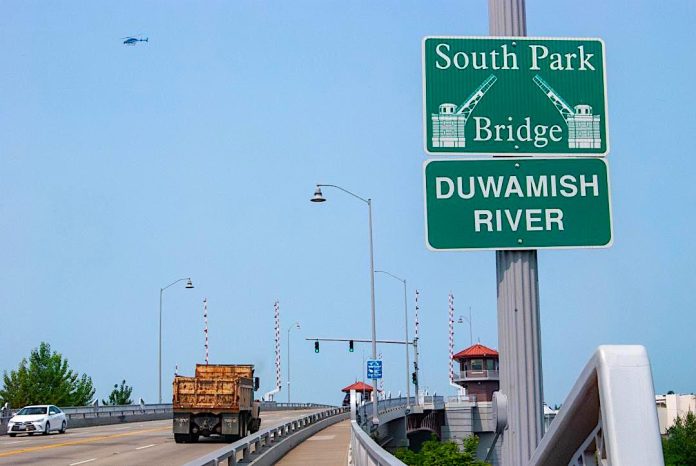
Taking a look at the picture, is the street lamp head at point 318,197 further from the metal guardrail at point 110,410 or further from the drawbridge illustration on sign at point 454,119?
the drawbridge illustration on sign at point 454,119

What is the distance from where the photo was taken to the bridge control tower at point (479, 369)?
120m

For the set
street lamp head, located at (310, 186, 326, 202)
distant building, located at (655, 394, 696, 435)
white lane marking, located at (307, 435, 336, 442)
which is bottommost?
distant building, located at (655, 394, 696, 435)

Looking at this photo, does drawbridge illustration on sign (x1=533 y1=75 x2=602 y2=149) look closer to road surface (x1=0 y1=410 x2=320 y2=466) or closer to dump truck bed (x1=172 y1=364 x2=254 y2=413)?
road surface (x1=0 y1=410 x2=320 y2=466)

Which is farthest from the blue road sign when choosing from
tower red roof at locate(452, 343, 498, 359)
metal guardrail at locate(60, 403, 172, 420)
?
tower red roof at locate(452, 343, 498, 359)

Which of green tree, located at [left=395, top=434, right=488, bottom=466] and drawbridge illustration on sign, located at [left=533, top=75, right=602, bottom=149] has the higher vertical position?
drawbridge illustration on sign, located at [left=533, top=75, right=602, bottom=149]

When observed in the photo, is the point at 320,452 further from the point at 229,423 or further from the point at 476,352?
the point at 476,352

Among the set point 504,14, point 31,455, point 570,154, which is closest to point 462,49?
point 504,14

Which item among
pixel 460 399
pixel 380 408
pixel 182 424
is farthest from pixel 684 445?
pixel 182 424

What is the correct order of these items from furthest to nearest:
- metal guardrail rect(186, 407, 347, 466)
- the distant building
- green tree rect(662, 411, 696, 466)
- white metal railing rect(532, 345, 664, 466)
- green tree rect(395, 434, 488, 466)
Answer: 1. the distant building
2. green tree rect(662, 411, 696, 466)
3. green tree rect(395, 434, 488, 466)
4. metal guardrail rect(186, 407, 347, 466)
5. white metal railing rect(532, 345, 664, 466)

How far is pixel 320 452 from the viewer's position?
116 ft

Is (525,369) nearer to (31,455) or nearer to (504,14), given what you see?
(504,14)

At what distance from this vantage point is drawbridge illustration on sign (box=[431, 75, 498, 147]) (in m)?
7.66

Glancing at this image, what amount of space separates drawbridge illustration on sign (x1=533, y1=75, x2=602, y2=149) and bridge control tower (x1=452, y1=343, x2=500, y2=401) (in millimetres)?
111878

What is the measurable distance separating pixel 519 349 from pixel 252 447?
22292 mm
